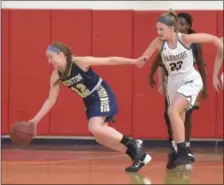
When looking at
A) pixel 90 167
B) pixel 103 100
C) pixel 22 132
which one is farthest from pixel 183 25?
pixel 22 132

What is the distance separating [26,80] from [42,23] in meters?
0.97

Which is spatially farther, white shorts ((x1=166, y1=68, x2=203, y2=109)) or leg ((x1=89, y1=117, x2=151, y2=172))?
white shorts ((x1=166, y1=68, x2=203, y2=109))

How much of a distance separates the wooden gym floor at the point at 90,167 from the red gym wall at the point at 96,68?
0.44 metres

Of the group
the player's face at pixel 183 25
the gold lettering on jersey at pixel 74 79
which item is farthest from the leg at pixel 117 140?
the player's face at pixel 183 25

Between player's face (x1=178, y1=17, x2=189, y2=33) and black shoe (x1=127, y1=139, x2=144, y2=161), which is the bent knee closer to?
black shoe (x1=127, y1=139, x2=144, y2=161)

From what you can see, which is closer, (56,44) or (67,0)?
(56,44)

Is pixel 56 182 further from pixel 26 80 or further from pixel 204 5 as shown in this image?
pixel 204 5

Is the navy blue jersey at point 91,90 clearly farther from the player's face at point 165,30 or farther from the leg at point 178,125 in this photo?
the player's face at point 165,30

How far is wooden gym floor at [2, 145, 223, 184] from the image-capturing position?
6.23m

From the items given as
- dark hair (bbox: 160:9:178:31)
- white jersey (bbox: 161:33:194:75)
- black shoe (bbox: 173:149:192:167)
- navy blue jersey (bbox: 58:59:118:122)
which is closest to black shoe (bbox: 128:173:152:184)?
black shoe (bbox: 173:149:192:167)

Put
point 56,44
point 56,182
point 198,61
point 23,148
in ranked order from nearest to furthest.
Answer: point 56,182, point 56,44, point 198,61, point 23,148

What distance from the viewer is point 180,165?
700 cm

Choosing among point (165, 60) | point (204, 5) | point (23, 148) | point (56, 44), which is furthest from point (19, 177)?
point (204, 5)

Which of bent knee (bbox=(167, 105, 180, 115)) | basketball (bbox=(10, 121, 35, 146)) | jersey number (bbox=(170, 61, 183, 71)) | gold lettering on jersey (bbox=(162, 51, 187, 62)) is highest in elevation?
gold lettering on jersey (bbox=(162, 51, 187, 62))
